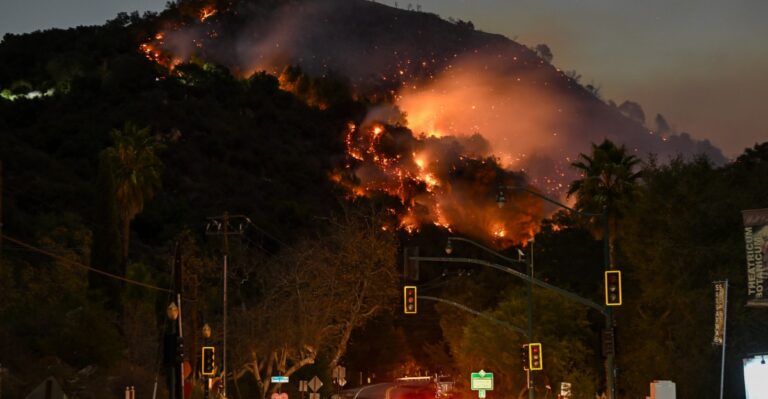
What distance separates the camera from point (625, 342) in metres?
72.2

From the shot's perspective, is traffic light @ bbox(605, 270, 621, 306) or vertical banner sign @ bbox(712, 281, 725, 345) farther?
vertical banner sign @ bbox(712, 281, 725, 345)

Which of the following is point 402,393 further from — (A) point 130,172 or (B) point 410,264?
(B) point 410,264

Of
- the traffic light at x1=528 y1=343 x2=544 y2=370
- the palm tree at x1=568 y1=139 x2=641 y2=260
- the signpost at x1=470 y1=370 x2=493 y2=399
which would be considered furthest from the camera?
the signpost at x1=470 y1=370 x2=493 y2=399

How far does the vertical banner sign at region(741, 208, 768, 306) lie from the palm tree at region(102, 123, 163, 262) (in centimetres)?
4430

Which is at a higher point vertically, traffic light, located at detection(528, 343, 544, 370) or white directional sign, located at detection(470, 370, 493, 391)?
traffic light, located at detection(528, 343, 544, 370)

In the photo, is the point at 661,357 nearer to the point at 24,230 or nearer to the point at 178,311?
the point at 178,311

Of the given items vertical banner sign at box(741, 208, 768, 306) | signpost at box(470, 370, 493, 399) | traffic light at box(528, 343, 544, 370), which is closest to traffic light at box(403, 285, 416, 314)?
traffic light at box(528, 343, 544, 370)

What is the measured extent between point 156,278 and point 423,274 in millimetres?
74012

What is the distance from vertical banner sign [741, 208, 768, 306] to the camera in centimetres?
3128

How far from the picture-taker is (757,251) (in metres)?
31.5

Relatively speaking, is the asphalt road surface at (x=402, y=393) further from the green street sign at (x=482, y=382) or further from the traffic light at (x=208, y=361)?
the traffic light at (x=208, y=361)

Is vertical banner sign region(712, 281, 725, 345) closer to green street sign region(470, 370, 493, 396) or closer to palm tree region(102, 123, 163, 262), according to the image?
green street sign region(470, 370, 493, 396)

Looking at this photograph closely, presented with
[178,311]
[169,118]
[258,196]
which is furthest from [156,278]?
[169,118]

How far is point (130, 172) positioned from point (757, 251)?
47.3m
